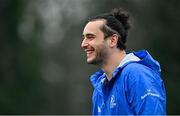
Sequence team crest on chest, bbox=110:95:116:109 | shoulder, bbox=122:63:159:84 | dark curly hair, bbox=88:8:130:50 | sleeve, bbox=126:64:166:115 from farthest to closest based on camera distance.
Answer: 1. dark curly hair, bbox=88:8:130:50
2. team crest on chest, bbox=110:95:116:109
3. shoulder, bbox=122:63:159:84
4. sleeve, bbox=126:64:166:115

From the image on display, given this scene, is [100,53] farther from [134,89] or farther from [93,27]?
[134,89]

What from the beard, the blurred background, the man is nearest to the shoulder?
the man

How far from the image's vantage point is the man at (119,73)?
6738 millimetres

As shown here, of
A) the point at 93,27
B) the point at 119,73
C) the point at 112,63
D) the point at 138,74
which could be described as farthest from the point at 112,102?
the point at 93,27

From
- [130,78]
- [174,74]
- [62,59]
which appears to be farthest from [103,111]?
[62,59]

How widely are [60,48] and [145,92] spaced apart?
75.0ft

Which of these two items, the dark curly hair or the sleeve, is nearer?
the sleeve

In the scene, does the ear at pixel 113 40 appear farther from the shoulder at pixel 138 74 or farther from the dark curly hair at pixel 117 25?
the shoulder at pixel 138 74

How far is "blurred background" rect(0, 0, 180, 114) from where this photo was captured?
2252 centimetres

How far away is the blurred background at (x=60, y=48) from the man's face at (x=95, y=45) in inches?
511

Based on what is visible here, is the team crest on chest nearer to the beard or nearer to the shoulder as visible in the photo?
the shoulder

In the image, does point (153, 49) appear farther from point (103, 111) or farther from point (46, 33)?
point (103, 111)

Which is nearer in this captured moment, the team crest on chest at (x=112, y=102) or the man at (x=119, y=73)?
the man at (x=119, y=73)

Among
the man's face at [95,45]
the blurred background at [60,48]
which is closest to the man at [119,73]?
the man's face at [95,45]
